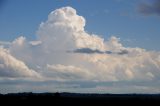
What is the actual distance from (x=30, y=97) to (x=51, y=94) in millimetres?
7563

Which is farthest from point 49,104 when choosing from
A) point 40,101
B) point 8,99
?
point 8,99

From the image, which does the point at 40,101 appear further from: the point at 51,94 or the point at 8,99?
the point at 8,99

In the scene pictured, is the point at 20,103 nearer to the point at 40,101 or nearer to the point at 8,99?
the point at 40,101

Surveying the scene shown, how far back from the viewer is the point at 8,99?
18625 centimetres

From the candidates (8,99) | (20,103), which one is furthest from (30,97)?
(8,99)

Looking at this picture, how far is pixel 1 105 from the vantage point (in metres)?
162

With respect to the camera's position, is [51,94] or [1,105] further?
[51,94]

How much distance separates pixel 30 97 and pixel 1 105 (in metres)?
13.7

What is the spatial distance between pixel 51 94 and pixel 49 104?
1162 cm

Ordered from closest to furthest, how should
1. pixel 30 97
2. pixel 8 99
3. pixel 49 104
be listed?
pixel 49 104, pixel 30 97, pixel 8 99

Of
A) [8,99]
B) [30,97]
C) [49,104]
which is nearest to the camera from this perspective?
[49,104]

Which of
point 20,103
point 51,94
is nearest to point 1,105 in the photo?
point 20,103

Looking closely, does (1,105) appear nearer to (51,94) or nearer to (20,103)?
(20,103)

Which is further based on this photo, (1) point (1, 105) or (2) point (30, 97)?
(2) point (30, 97)
